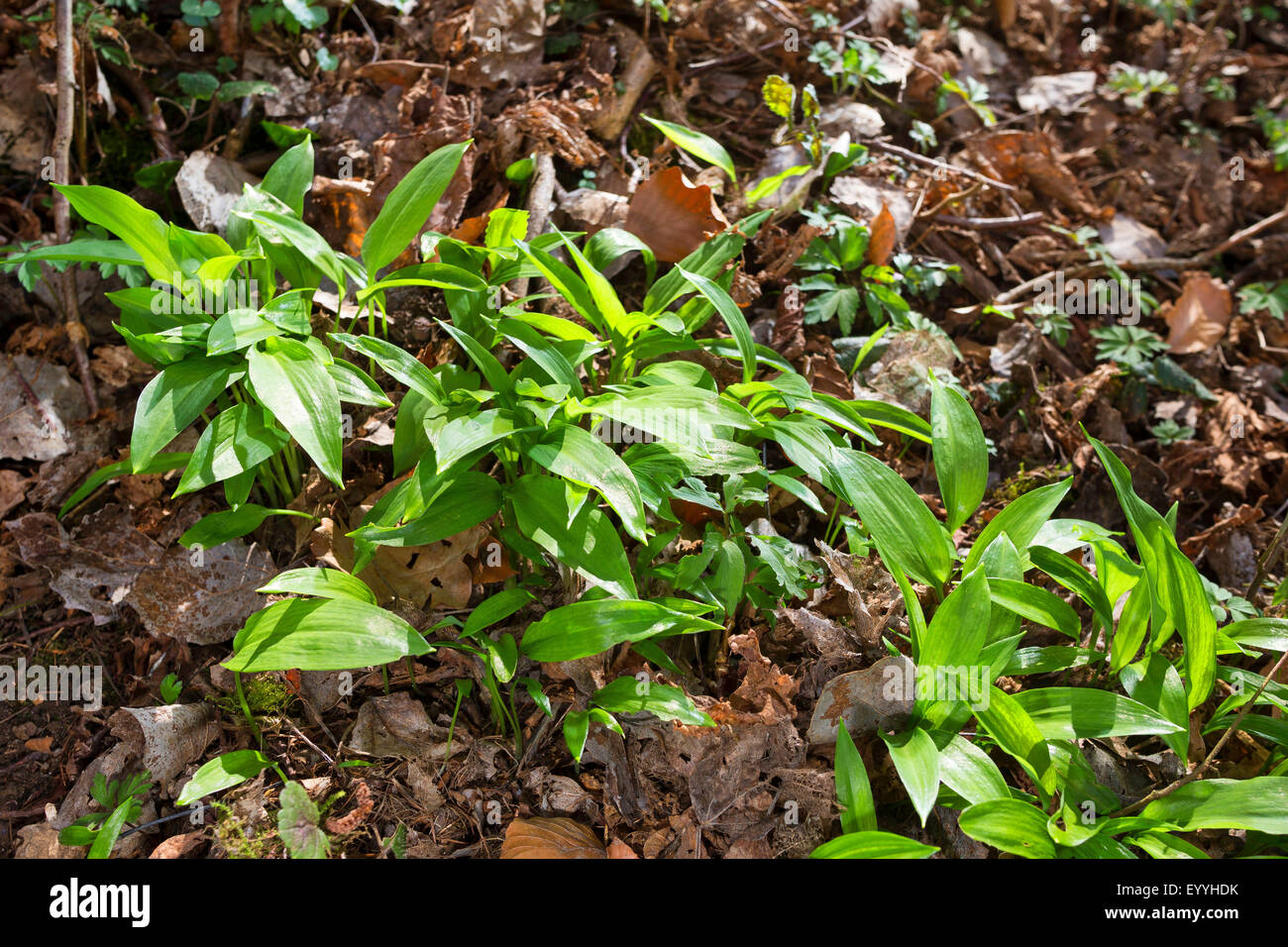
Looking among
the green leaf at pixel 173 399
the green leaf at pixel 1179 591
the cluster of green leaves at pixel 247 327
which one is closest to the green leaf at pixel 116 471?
the cluster of green leaves at pixel 247 327

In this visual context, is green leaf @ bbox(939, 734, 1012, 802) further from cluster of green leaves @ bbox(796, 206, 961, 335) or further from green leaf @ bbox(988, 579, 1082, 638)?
cluster of green leaves @ bbox(796, 206, 961, 335)

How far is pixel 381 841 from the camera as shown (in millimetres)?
1835

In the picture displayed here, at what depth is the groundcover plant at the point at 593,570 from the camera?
1.79 m

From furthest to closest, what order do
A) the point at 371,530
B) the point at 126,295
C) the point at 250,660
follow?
the point at 126,295 < the point at 371,530 < the point at 250,660

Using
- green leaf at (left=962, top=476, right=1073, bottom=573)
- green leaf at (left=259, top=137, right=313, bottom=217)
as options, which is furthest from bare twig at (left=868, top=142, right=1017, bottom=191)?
green leaf at (left=259, top=137, right=313, bottom=217)

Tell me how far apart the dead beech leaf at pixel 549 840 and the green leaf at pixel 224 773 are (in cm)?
56

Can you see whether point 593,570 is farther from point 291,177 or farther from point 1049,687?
point 291,177

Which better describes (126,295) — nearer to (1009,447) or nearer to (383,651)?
(383,651)

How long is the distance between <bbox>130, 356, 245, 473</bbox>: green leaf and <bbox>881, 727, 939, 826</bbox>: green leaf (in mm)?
1601

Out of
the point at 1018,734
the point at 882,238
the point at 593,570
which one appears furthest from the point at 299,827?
the point at 882,238

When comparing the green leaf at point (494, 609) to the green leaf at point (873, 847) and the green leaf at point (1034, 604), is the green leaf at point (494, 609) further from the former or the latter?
the green leaf at point (1034, 604)

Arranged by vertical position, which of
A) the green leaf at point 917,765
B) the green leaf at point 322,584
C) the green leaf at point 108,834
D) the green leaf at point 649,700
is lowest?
the green leaf at point 108,834
